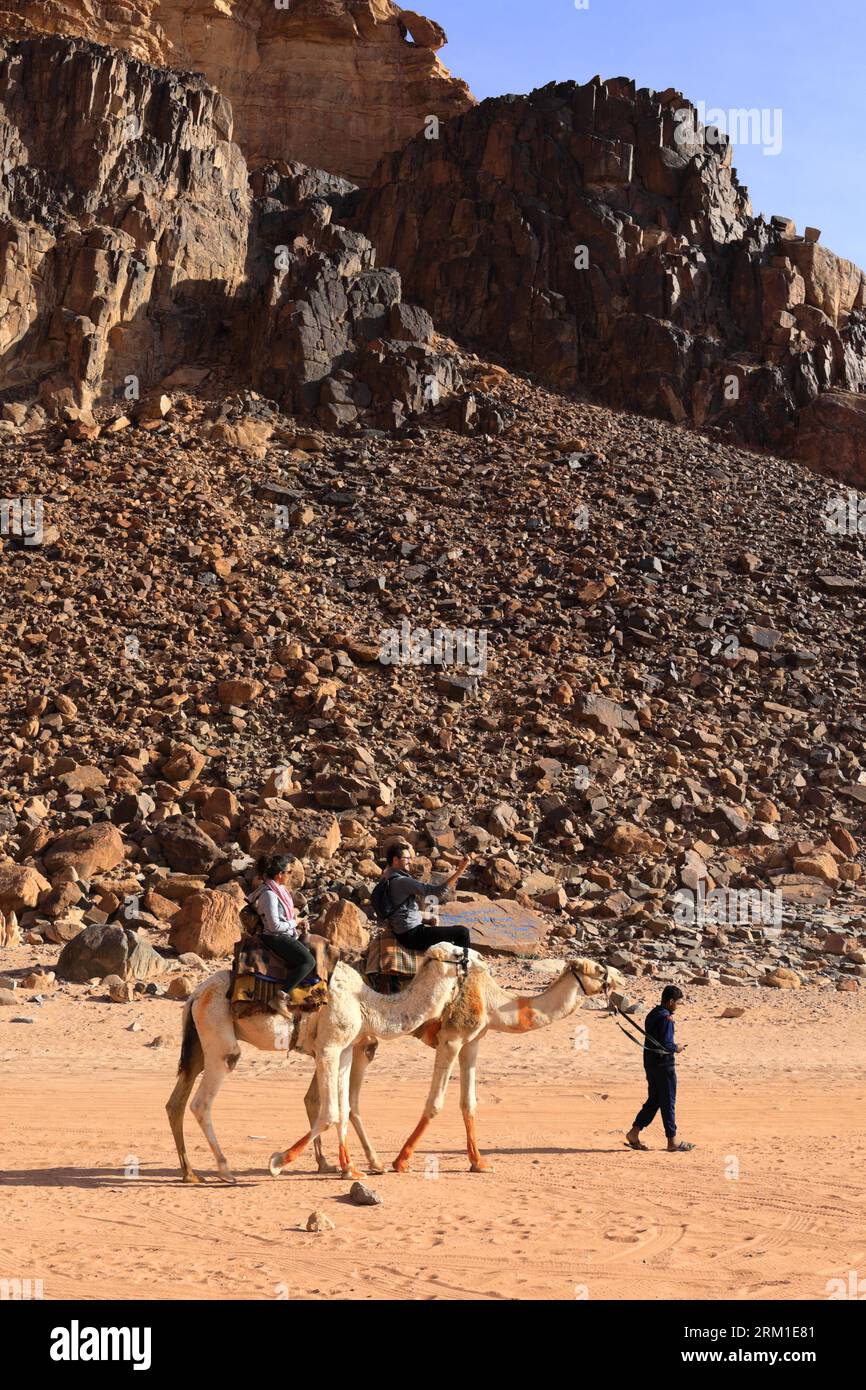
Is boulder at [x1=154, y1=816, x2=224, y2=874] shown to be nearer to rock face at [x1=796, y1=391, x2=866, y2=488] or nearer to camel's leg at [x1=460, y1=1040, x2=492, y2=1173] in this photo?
camel's leg at [x1=460, y1=1040, x2=492, y2=1173]

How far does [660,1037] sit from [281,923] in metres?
3.17

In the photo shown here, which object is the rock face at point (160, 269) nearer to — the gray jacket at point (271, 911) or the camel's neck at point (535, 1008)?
the gray jacket at point (271, 911)

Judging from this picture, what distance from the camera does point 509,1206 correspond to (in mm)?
7676

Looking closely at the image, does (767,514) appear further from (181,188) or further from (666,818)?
(181,188)

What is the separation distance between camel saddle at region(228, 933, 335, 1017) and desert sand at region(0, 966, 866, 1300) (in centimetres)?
113

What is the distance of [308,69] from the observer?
51312 millimetres

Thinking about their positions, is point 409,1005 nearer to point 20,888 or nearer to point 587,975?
point 587,975

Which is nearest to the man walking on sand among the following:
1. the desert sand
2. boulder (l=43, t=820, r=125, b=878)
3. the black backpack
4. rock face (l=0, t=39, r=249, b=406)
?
the desert sand

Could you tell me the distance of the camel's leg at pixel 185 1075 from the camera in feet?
27.4

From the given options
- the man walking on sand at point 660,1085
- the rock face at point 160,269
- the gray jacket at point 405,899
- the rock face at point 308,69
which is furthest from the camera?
the rock face at point 308,69

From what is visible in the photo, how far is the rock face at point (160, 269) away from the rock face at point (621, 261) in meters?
4.31

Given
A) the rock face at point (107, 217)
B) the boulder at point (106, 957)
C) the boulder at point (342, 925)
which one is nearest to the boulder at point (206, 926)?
the boulder at point (106, 957)
